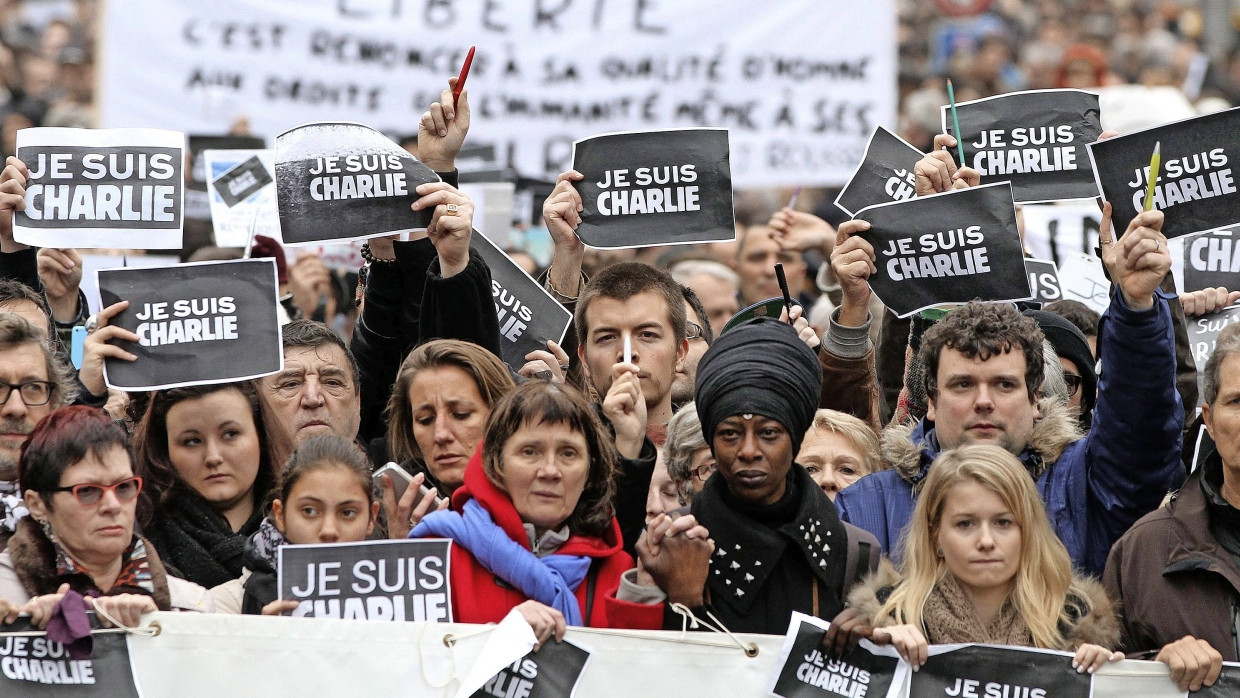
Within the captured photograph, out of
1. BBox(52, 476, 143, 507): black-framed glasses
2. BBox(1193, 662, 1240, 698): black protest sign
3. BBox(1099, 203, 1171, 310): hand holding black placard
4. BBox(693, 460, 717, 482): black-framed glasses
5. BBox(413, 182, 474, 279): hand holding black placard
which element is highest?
BBox(413, 182, 474, 279): hand holding black placard

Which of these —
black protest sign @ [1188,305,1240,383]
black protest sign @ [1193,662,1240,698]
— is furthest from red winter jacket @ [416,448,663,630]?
black protest sign @ [1188,305,1240,383]

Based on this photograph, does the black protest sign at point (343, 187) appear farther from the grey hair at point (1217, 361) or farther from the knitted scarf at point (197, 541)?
the grey hair at point (1217, 361)

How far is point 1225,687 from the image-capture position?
4.26 m

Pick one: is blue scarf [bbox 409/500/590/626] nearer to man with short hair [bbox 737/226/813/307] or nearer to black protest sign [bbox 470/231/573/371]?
black protest sign [bbox 470/231/573/371]

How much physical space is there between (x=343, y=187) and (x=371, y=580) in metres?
1.71

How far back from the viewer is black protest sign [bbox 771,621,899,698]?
4363 millimetres

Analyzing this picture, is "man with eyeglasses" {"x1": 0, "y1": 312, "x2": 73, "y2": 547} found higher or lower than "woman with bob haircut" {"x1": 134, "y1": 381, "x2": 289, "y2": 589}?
higher

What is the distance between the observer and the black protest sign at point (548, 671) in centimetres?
435

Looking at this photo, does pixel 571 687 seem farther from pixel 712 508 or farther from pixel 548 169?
pixel 548 169

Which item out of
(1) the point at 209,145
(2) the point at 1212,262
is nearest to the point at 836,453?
(2) the point at 1212,262

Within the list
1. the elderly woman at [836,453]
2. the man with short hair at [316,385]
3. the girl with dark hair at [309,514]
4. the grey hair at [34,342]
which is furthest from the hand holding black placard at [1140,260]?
the grey hair at [34,342]

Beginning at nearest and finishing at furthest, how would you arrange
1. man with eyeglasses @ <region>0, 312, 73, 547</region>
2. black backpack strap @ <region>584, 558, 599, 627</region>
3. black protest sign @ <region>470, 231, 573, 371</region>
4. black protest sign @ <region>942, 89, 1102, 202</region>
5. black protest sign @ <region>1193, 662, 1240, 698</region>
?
black protest sign @ <region>1193, 662, 1240, 698</region> → black backpack strap @ <region>584, 558, 599, 627</region> → man with eyeglasses @ <region>0, 312, 73, 547</region> → black protest sign @ <region>470, 231, 573, 371</region> → black protest sign @ <region>942, 89, 1102, 202</region>

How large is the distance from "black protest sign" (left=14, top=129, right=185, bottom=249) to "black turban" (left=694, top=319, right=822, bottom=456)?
1.96 m

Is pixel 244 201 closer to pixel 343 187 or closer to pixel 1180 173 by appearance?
pixel 343 187
